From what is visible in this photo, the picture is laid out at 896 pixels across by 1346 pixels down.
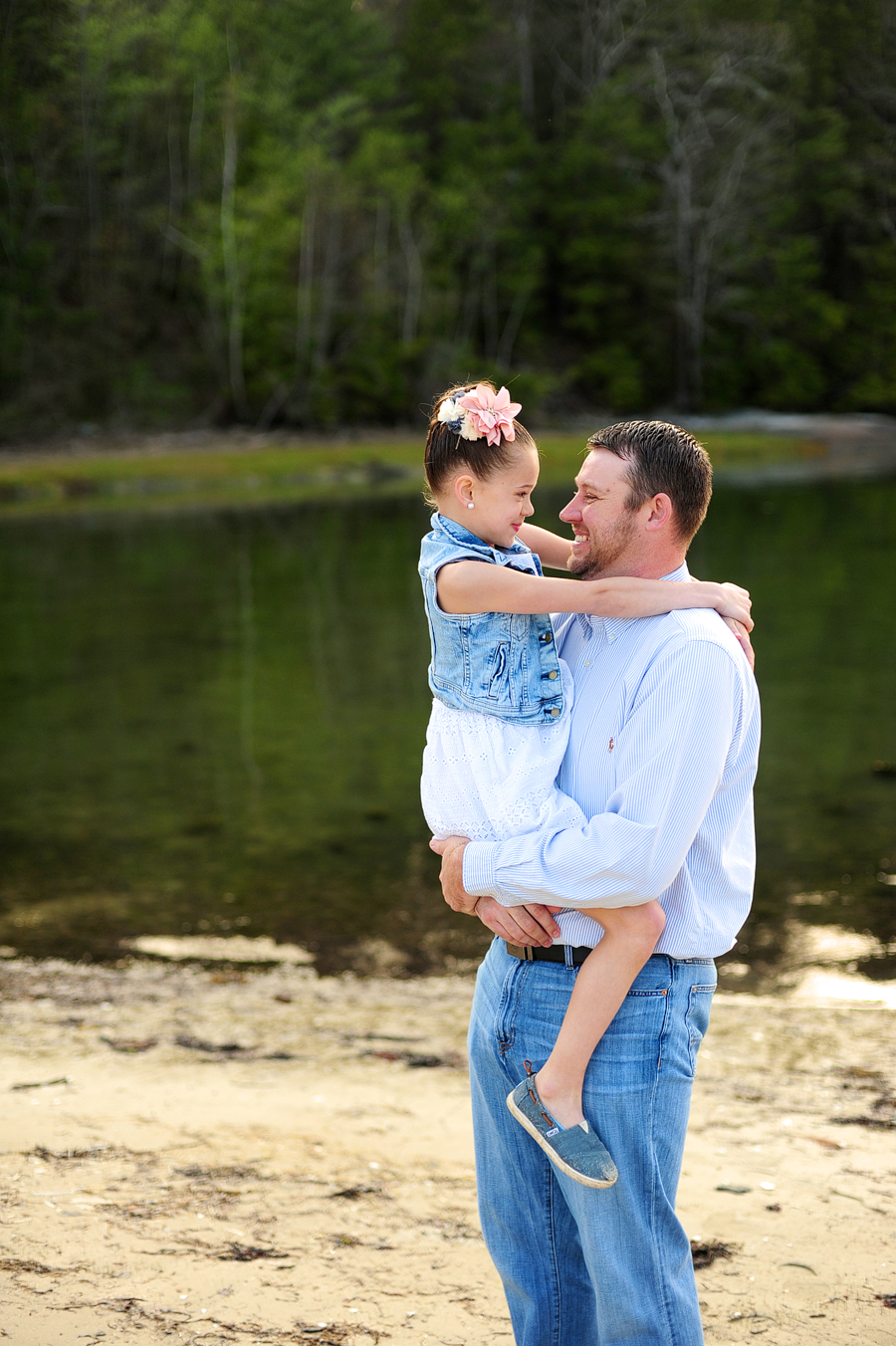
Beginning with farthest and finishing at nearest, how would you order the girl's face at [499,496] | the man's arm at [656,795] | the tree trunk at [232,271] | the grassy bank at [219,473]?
the tree trunk at [232,271] < the grassy bank at [219,473] < the girl's face at [499,496] < the man's arm at [656,795]

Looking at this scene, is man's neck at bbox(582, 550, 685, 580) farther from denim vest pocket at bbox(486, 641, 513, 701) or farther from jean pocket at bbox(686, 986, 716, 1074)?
jean pocket at bbox(686, 986, 716, 1074)

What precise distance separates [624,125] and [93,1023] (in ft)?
154

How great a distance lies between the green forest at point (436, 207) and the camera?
125ft

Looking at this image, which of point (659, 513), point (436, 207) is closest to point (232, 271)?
point (436, 207)

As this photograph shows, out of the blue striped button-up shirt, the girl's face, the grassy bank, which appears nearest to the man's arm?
the blue striped button-up shirt

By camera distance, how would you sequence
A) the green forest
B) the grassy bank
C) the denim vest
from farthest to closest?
the green forest, the grassy bank, the denim vest

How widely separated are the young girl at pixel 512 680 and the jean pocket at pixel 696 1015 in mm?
158

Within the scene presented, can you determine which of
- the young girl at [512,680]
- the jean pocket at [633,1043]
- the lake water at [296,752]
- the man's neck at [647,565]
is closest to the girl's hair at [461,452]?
the young girl at [512,680]

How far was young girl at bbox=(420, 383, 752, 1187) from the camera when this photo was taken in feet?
6.44

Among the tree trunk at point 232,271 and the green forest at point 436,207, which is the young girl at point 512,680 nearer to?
the green forest at point 436,207

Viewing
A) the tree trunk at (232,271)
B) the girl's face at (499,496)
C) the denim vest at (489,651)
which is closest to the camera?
the denim vest at (489,651)

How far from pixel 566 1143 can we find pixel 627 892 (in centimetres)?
41

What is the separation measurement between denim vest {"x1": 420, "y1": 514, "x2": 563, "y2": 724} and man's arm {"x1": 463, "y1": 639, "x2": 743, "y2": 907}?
23cm

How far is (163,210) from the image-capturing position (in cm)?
3928
